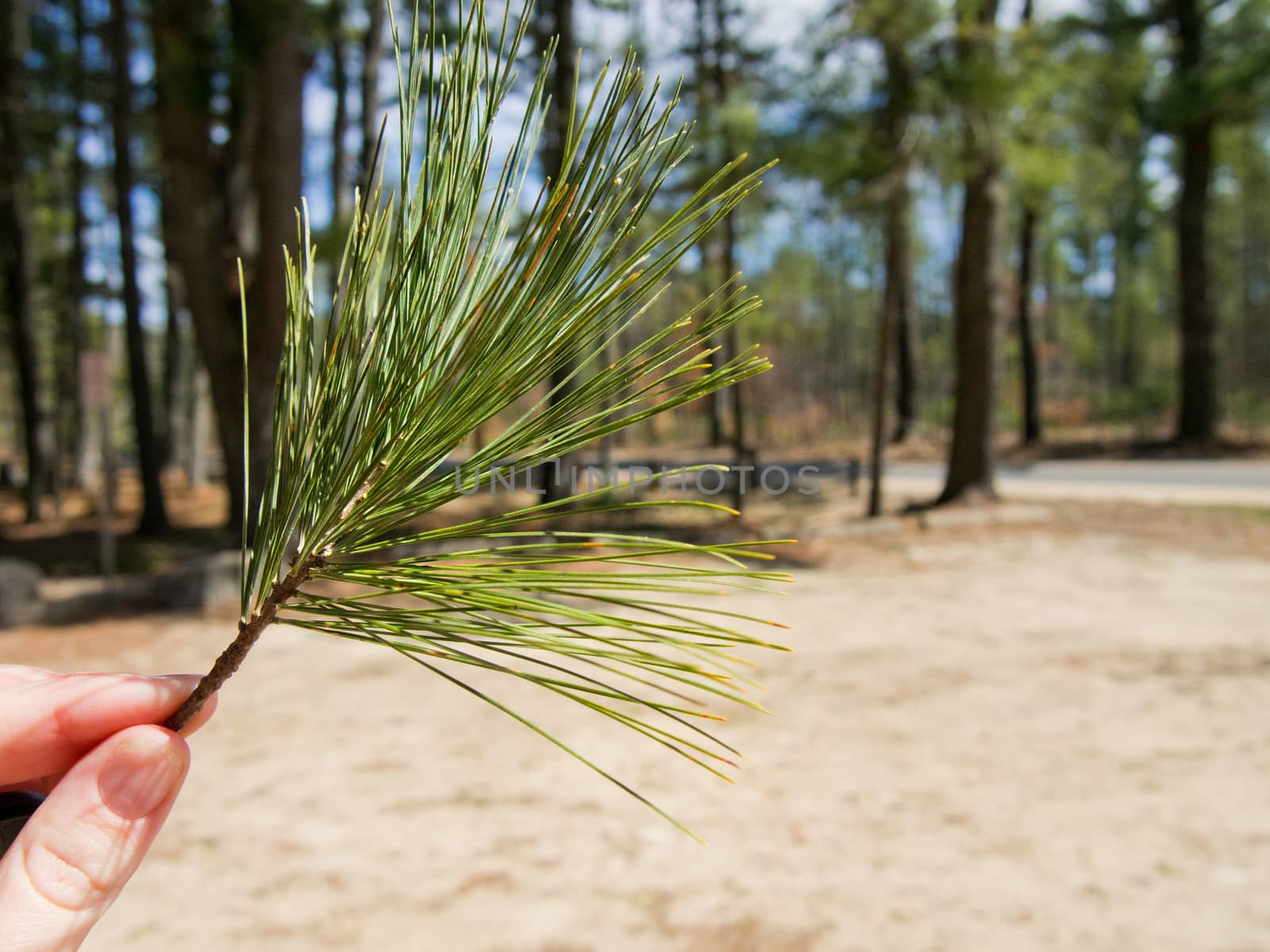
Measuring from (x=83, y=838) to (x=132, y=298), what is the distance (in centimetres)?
1288

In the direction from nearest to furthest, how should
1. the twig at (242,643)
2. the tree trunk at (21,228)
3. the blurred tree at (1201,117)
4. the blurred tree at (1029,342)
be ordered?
the twig at (242,643), the tree trunk at (21,228), the blurred tree at (1201,117), the blurred tree at (1029,342)

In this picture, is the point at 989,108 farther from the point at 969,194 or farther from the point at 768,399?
the point at 768,399

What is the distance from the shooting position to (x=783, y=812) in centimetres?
383

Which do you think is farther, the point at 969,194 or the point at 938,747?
the point at 969,194

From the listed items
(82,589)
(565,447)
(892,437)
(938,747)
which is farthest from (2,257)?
(892,437)

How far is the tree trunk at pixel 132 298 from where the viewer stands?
11.4 m

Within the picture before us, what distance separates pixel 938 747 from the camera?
445 centimetres

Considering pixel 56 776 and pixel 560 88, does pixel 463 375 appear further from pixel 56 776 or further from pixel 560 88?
pixel 560 88

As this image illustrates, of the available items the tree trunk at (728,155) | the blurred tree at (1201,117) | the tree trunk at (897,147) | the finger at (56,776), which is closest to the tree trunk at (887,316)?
the tree trunk at (897,147)

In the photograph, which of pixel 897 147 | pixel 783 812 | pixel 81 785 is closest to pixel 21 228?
pixel 897 147

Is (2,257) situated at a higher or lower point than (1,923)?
higher

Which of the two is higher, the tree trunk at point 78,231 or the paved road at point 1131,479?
the tree trunk at point 78,231

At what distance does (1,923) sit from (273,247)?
772 cm

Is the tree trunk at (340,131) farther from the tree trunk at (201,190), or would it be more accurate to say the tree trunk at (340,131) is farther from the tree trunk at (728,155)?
the tree trunk at (728,155)
